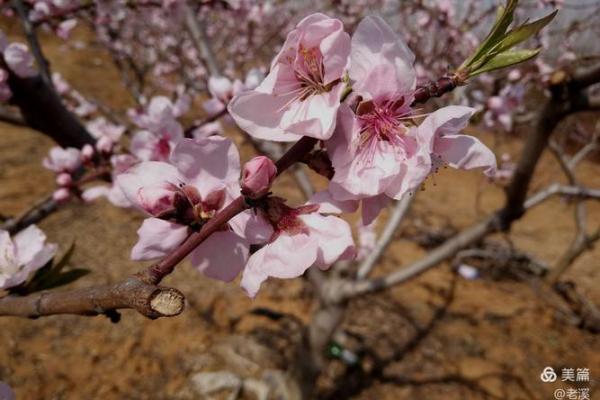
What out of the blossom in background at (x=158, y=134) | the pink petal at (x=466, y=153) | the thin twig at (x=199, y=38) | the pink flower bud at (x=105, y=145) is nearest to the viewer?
the pink petal at (x=466, y=153)

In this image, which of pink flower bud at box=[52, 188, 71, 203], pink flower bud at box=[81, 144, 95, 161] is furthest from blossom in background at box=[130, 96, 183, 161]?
pink flower bud at box=[52, 188, 71, 203]

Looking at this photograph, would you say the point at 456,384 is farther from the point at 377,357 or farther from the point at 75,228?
the point at 75,228

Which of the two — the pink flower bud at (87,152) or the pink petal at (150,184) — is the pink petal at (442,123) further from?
the pink flower bud at (87,152)

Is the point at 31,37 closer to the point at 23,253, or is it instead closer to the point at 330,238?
the point at 23,253

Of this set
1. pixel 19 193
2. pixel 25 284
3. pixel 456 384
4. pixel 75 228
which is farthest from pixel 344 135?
pixel 19 193

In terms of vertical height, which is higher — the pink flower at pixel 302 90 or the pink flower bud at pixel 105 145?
the pink flower at pixel 302 90

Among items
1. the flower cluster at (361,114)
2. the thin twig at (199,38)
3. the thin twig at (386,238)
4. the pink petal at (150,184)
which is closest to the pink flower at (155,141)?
the pink petal at (150,184)
